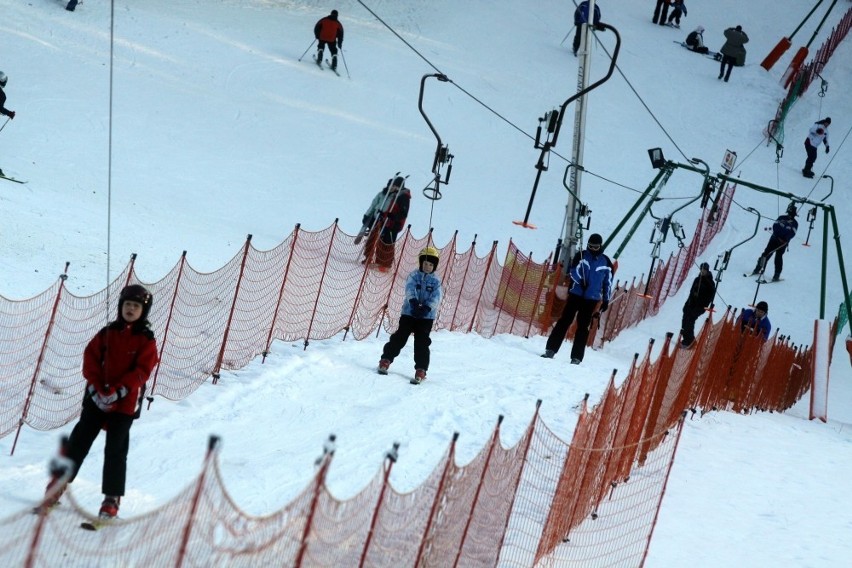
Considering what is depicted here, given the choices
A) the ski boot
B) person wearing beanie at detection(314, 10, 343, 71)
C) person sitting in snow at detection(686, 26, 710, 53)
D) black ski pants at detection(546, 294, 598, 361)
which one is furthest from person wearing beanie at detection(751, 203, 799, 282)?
the ski boot

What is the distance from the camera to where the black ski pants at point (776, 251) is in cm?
2341

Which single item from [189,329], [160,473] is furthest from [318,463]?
[189,329]

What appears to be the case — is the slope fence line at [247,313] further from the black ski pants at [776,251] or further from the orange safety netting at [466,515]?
the black ski pants at [776,251]

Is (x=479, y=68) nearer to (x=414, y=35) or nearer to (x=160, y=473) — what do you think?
(x=414, y=35)

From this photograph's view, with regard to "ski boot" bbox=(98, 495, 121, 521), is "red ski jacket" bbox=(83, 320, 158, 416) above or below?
above

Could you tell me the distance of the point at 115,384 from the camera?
7.08m

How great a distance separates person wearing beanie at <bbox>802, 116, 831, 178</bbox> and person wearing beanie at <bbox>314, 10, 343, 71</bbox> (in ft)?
39.4

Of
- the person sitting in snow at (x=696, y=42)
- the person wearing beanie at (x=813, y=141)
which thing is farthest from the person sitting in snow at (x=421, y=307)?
the person sitting in snow at (x=696, y=42)

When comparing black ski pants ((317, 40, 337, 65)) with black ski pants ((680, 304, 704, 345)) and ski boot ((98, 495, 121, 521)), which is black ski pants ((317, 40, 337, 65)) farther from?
ski boot ((98, 495, 121, 521))

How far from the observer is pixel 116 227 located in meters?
16.3

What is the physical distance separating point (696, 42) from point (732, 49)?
243 cm

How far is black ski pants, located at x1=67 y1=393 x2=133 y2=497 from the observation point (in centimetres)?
705

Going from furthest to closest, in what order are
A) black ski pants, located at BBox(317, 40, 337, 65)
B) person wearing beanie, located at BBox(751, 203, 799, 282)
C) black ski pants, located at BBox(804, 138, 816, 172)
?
black ski pants, located at BBox(804, 138, 816, 172), black ski pants, located at BBox(317, 40, 337, 65), person wearing beanie, located at BBox(751, 203, 799, 282)

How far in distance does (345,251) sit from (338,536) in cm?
1161
